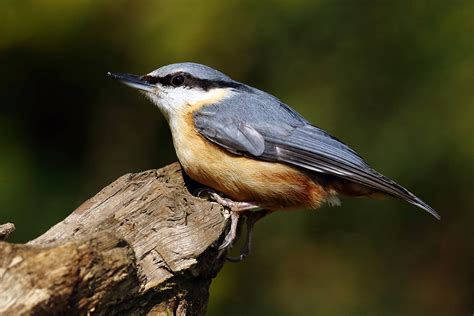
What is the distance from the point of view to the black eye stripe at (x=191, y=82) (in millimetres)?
3875

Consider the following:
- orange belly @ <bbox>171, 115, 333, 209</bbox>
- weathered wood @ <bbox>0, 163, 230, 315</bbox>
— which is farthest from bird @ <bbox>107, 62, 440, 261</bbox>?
weathered wood @ <bbox>0, 163, 230, 315</bbox>

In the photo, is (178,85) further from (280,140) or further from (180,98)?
(280,140)

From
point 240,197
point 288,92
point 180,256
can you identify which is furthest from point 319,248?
point 180,256

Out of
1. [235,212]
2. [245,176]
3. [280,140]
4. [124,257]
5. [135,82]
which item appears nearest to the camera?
[124,257]

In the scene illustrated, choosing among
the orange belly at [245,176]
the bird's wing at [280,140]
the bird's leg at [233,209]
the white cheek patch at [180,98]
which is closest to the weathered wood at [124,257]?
the bird's leg at [233,209]

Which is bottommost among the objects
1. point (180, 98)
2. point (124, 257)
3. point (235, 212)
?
point (235, 212)

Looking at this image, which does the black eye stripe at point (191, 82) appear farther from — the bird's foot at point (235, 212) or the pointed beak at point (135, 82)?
the bird's foot at point (235, 212)

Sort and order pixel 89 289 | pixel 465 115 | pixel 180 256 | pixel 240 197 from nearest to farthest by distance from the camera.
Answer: pixel 89 289
pixel 180 256
pixel 240 197
pixel 465 115

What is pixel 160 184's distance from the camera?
318 cm

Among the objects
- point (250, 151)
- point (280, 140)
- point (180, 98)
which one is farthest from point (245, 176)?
point (180, 98)

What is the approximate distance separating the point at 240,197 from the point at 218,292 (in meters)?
1.25

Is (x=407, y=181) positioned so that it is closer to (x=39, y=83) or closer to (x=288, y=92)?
(x=288, y=92)

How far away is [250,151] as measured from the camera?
12.1 ft

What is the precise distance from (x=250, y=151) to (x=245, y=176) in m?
0.12
